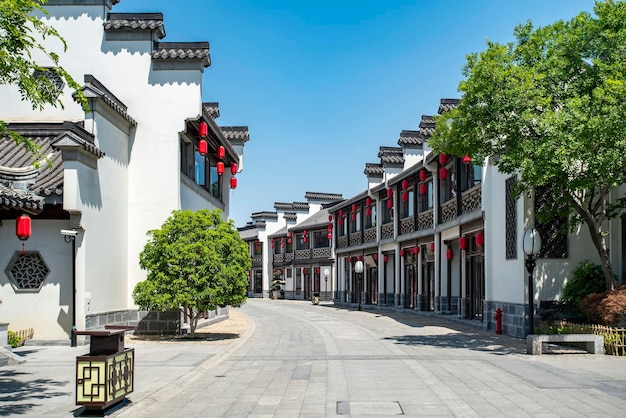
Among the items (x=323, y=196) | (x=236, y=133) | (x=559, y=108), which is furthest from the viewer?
(x=323, y=196)

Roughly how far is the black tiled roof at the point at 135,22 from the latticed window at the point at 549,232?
1234 cm

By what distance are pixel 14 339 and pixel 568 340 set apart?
13.0 metres

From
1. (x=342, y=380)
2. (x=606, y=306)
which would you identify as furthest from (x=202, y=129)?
(x=606, y=306)

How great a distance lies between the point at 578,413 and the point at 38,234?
1353 centimetres

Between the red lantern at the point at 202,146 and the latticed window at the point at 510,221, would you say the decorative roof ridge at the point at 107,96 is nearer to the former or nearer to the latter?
the red lantern at the point at 202,146

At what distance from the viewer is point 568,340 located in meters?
14.7

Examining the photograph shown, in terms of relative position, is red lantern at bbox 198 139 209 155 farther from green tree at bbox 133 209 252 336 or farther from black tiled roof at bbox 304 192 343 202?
black tiled roof at bbox 304 192 343 202

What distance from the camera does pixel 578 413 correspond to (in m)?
8.49

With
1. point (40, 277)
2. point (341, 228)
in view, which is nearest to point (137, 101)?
point (40, 277)

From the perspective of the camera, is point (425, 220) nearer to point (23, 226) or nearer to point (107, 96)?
point (107, 96)

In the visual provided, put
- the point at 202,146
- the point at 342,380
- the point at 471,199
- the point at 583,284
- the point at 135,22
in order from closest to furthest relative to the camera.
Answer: the point at 342,380 → the point at 583,284 → the point at 135,22 → the point at 202,146 → the point at 471,199

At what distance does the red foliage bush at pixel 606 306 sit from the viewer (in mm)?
14664

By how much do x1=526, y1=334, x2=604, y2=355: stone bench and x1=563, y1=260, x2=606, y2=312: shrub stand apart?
71.4 inches

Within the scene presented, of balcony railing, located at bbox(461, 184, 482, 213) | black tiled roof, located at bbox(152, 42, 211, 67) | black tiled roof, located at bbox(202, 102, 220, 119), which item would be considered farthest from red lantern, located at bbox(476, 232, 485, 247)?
black tiled roof, located at bbox(202, 102, 220, 119)
